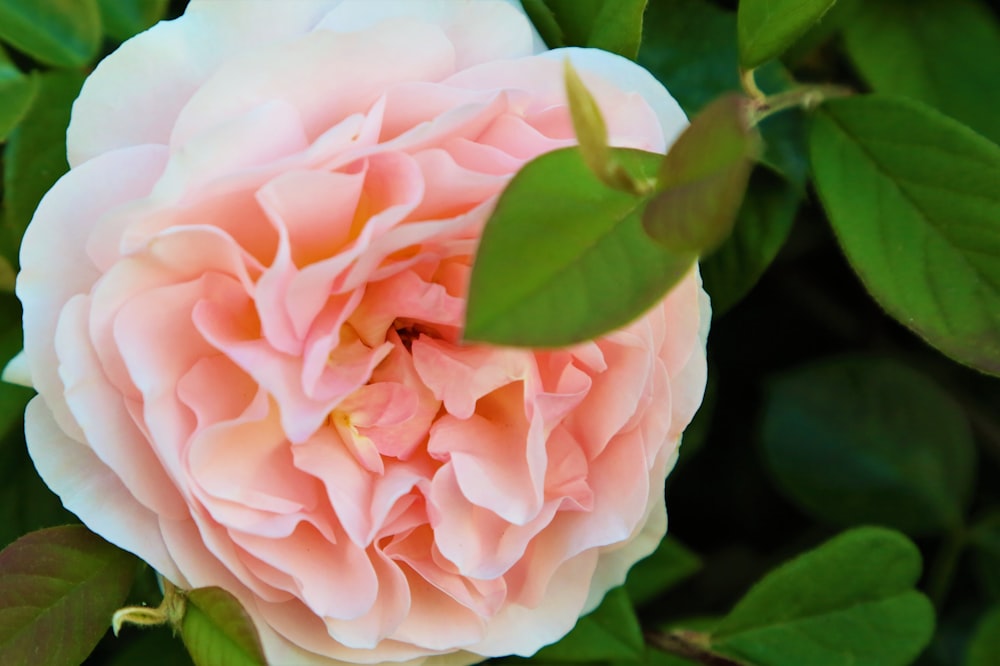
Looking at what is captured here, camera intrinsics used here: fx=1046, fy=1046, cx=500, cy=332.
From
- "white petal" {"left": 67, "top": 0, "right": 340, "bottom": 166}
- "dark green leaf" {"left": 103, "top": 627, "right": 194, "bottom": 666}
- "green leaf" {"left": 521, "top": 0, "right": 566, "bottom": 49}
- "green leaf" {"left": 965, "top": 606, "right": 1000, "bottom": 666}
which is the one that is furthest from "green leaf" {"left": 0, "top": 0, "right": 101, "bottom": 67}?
"green leaf" {"left": 965, "top": 606, "right": 1000, "bottom": 666}

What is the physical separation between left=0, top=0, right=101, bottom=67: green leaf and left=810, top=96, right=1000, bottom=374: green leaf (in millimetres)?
431

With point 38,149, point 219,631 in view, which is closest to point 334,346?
point 219,631

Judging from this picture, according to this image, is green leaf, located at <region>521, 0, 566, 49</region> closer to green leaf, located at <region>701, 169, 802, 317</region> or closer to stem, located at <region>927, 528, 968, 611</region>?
green leaf, located at <region>701, 169, 802, 317</region>

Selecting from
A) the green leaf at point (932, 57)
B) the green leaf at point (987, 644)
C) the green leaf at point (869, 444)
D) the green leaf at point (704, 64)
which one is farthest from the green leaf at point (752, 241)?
the green leaf at point (987, 644)

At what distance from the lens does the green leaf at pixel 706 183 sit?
353mm

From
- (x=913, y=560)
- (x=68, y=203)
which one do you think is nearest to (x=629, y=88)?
(x=68, y=203)

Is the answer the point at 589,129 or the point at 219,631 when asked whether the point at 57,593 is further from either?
the point at 589,129

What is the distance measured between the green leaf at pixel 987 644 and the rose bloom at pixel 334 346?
38cm

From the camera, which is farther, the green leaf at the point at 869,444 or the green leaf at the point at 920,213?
the green leaf at the point at 869,444

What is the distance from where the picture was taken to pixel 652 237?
38 centimetres

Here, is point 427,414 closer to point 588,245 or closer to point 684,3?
point 588,245

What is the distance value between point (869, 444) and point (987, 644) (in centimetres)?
19

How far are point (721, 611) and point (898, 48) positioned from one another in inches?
19.5

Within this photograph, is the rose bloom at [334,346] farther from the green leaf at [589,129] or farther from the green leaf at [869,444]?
the green leaf at [869,444]
